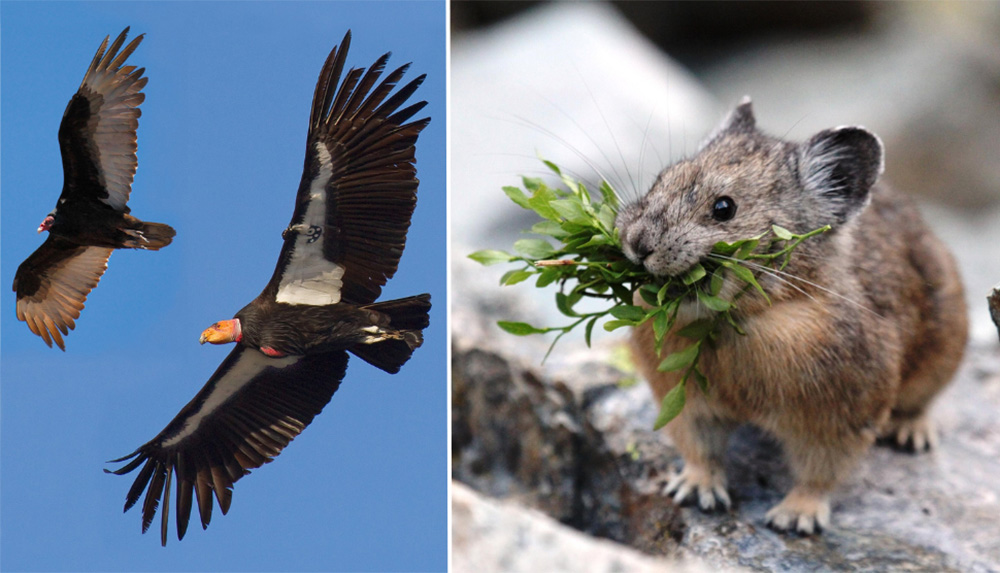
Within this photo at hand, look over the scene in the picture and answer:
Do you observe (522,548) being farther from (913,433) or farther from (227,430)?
(913,433)

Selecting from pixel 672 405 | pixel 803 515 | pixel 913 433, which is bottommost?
pixel 803 515

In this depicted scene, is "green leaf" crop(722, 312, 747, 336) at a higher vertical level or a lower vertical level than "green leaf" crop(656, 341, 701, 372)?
higher

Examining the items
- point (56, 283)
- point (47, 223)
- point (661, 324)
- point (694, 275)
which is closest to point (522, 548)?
point (661, 324)

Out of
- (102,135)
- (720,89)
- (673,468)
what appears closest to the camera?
(102,135)

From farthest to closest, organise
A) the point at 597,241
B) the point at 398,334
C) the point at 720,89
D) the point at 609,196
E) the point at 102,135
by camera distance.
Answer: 1. the point at 720,89
2. the point at 398,334
3. the point at 102,135
4. the point at 609,196
5. the point at 597,241

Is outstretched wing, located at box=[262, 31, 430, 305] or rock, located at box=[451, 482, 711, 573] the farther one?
outstretched wing, located at box=[262, 31, 430, 305]

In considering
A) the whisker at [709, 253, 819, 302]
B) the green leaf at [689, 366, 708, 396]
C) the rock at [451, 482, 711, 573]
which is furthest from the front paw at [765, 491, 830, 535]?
the whisker at [709, 253, 819, 302]

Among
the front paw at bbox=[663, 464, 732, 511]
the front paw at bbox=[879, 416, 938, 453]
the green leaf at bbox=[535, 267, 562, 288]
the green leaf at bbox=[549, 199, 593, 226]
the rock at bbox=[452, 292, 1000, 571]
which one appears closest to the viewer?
the green leaf at bbox=[549, 199, 593, 226]

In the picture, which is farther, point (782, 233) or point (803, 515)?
point (803, 515)

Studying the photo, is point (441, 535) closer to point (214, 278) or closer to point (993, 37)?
point (214, 278)

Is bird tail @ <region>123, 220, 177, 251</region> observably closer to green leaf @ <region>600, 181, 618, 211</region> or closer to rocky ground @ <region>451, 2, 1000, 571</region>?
rocky ground @ <region>451, 2, 1000, 571</region>
